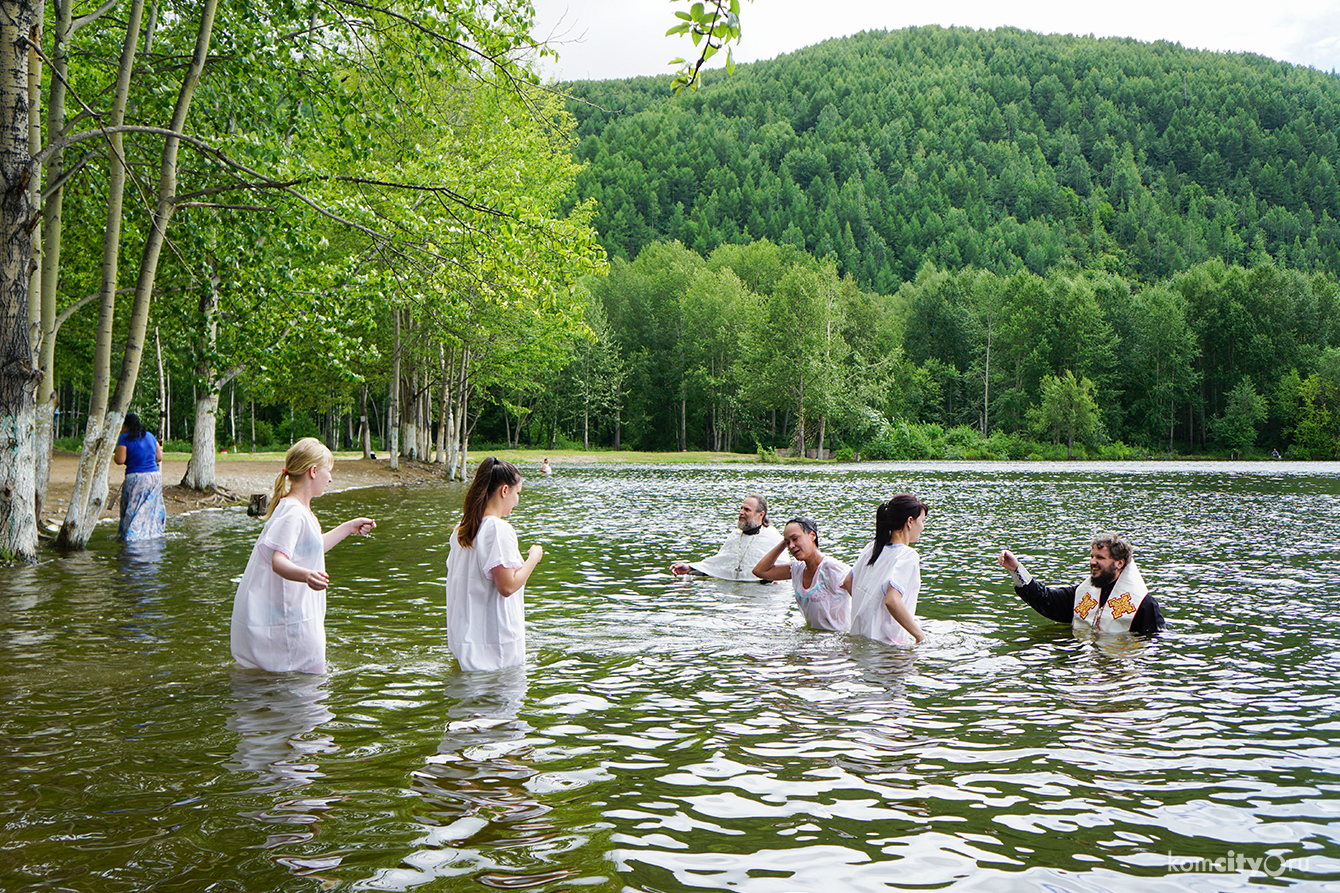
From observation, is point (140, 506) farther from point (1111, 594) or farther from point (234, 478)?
point (234, 478)

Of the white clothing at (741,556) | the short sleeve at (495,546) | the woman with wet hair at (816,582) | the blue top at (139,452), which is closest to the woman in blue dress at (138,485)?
the blue top at (139,452)

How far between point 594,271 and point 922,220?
185431 mm

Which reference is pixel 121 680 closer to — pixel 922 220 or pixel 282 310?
pixel 282 310

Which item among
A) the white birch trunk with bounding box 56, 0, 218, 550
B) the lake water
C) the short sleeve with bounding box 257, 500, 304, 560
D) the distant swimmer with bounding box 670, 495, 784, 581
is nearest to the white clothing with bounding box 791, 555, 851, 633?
the lake water

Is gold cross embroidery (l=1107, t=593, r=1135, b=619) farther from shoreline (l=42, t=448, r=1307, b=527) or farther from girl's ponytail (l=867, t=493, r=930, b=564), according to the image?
shoreline (l=42, t=448, r=1307, b=527)

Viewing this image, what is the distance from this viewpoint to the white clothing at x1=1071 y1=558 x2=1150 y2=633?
36.2 ft

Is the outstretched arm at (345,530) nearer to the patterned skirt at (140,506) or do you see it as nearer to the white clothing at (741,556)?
the white clothing at (741,556)

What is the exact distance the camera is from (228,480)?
36250 millimetres

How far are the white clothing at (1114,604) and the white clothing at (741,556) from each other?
14.7ft

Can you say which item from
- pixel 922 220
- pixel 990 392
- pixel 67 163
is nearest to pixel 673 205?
pixel 922 220

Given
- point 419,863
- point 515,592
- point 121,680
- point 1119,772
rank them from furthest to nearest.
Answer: point 121,680 < point 515,592 < point 1119,772 < point 419,863

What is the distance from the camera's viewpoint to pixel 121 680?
27.7 feet

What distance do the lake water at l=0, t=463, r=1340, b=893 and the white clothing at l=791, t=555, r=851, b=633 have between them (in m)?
0.34

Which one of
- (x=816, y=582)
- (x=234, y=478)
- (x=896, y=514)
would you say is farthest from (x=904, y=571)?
(x=234, y=478)
